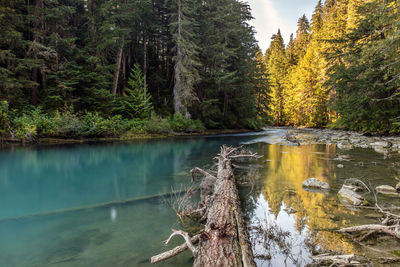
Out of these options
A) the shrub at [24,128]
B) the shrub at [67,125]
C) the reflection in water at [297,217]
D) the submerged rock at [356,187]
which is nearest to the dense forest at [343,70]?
the submerged rock at [356,187]

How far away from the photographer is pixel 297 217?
3621mm

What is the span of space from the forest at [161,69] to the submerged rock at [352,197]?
5.57 metres

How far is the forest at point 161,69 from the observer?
1340 centimetres

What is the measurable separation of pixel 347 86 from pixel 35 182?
1949cm

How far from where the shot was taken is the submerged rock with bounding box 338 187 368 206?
13.0ft

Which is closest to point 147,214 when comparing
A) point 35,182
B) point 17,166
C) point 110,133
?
point 35,182

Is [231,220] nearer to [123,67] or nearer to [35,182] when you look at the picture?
[35,182]

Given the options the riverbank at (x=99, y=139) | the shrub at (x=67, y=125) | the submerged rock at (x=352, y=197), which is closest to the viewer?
the submerged rock at (x=352, y=197)

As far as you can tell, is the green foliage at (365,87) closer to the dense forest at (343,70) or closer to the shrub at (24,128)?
the dense forest at (343,70)

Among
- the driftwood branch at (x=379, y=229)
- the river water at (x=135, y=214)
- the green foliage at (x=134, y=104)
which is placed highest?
the green foliage at (x=134, y=104)

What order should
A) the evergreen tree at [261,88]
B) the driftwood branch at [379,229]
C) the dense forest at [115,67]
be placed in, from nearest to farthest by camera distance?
the driftwood branch at [379,229] < the dense forest at [115,67] < the evergreen tree at [261,88]

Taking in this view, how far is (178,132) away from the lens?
2130 centimetres

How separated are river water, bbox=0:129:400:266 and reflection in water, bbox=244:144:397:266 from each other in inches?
0.5

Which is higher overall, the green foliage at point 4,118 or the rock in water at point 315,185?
the green foliage at point 4,118
